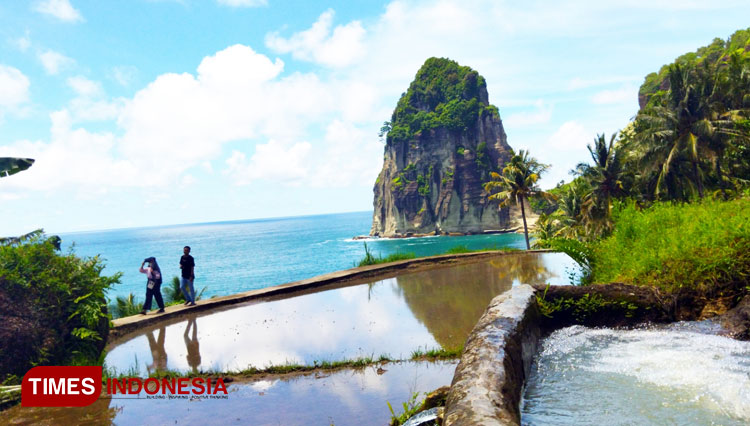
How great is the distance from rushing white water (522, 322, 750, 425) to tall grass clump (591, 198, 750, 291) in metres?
0.99

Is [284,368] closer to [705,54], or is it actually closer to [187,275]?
[187,275]

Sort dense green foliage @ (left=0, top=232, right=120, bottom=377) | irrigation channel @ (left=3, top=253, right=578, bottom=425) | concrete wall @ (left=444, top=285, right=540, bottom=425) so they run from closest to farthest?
concrete wall @ (left=444, top=285, right=540, bottom=425) → irrigation channel @ (left=3, top=253, right=578, bottom=425) → dense green foliage @ (left=0, top=232, right=120, bottom=377)

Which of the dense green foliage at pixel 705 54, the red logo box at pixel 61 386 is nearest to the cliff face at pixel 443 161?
the dense green foliage at pixel 705 54

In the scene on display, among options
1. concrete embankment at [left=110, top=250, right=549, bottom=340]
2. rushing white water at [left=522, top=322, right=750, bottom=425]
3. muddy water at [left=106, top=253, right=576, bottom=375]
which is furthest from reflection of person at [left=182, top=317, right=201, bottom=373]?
rushing white water at [left=522, top=322, right=750, bottom=425]

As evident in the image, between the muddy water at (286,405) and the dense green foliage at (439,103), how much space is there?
105 m

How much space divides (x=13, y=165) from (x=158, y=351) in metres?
4.98

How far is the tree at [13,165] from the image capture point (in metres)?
9.03

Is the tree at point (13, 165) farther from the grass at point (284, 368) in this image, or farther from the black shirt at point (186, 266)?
the grass at point (284, 368)

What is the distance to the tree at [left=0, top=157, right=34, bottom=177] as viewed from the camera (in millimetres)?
9031

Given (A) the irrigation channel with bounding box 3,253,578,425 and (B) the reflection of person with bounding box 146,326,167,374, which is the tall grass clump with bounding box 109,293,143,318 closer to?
(A) the irrigation channel with bounding box 3,253,578,425

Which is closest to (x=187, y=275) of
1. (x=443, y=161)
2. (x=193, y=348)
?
(x=193, y=348)

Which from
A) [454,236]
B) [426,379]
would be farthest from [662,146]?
[454,236]

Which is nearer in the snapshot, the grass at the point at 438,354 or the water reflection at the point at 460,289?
the grass at the point at 438,354

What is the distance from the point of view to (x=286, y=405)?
511cm
